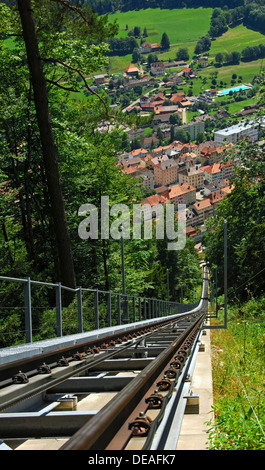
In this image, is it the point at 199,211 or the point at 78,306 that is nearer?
the point at 78,306

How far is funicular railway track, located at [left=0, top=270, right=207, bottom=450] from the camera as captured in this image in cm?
294

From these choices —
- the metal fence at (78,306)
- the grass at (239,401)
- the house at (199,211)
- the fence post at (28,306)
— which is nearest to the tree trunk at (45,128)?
the metal fence at (78,306)

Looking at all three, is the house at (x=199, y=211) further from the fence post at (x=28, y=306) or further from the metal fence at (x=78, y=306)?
the fence post at (x=28, y=306)

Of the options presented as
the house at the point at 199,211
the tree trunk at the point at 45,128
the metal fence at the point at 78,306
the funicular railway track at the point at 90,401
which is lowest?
the house at the point at 199,211

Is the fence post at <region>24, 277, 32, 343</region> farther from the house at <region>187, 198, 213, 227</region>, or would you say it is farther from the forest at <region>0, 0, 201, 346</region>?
the house at <region>187, 198, 213, 227</region>

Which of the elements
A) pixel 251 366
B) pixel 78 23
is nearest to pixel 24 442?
pixel 251 366

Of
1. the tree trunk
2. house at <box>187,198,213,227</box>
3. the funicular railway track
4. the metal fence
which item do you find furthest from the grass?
house at <box>187,198,213,227</box>

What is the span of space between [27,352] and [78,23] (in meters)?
11.9

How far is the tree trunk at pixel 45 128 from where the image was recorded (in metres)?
13.8

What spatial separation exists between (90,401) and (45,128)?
405 inches

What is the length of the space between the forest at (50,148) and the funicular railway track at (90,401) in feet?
24.2

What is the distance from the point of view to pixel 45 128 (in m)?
13.9

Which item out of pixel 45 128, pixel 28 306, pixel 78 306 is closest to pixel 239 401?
pixel 28 306

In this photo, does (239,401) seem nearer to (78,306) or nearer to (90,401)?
(90,401)
